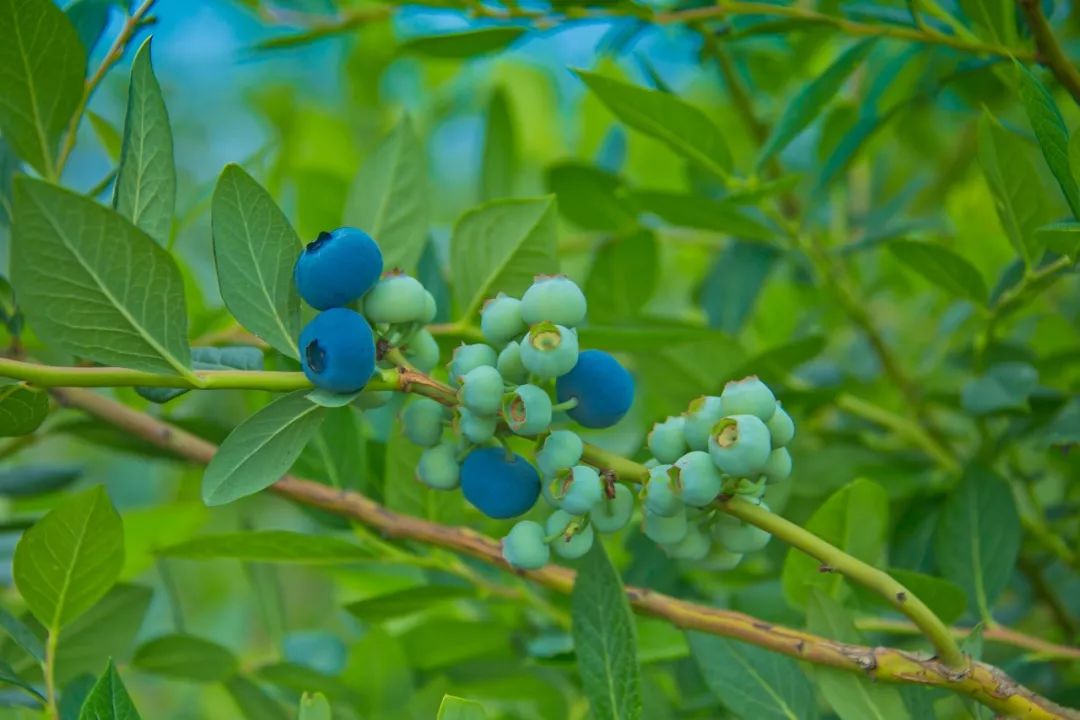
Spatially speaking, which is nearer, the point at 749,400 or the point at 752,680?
the point at 749,400

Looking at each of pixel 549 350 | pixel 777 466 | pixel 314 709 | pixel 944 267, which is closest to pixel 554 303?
pixel 549 350

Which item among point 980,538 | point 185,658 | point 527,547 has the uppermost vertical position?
point 527,547

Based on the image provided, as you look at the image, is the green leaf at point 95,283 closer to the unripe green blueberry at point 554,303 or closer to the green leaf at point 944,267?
the unripe green blueberry at point 554,303

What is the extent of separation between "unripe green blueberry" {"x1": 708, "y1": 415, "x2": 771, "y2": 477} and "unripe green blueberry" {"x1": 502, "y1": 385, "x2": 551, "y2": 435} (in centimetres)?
7

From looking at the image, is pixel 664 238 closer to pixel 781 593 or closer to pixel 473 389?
pixel 781 593

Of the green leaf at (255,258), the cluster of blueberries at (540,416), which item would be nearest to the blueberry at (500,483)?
the cluster of blueberries at (540,416)

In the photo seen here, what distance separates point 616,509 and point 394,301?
0.46 feet

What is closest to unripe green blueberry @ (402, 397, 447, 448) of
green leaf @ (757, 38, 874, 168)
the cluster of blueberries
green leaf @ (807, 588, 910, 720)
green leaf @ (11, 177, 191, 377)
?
the cluster of blueberries

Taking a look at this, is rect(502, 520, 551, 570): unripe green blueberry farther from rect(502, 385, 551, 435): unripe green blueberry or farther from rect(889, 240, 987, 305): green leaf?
rect(889, 240, 987, 305): green leaf

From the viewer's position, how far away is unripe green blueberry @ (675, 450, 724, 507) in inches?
18.4

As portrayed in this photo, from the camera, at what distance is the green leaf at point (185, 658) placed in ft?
2.50

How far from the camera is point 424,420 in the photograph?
54 centimetres

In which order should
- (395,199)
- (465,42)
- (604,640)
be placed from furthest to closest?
(465,42)
(395,199)
(604,640)

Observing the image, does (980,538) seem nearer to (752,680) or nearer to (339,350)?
(752,680)
